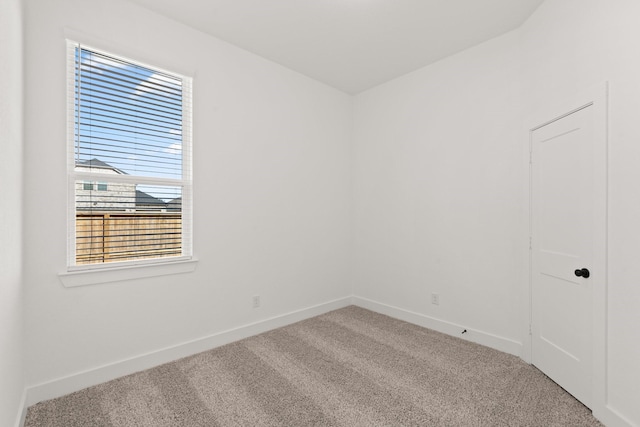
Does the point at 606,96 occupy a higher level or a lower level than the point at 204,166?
higher

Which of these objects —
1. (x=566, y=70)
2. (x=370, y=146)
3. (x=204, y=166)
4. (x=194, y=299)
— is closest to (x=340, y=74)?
(x=370, y=146)

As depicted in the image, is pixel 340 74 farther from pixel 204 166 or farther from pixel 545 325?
pixel 545 325

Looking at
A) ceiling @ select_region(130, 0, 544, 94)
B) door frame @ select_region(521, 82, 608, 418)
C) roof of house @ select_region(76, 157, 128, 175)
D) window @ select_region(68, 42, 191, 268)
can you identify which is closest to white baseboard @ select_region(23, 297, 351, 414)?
window @ select_region(68, 42, 191, 268)

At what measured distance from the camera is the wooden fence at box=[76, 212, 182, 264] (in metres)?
2.31

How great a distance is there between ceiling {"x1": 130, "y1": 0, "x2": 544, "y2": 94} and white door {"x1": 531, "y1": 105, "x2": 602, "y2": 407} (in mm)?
1110

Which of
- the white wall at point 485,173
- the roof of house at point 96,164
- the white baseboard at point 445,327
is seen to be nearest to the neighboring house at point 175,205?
the roof of house at point 96,164

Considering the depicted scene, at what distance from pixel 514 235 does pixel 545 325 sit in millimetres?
775

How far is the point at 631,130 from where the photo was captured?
1.73 metres

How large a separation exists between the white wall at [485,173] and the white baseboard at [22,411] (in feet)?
10.9

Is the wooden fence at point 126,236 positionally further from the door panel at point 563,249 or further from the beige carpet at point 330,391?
the door panel at point 563,249

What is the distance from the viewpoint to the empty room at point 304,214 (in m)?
1.90

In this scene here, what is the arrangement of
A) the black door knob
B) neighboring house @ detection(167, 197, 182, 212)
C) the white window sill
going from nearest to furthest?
the black door knob → the white window sill → neighboring house @ detection(167, 197, 182, 212)

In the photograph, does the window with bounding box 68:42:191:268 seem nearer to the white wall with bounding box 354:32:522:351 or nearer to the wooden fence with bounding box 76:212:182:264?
the wooden fence with bounding box 76:212:182:264

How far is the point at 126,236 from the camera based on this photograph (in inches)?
98.6
